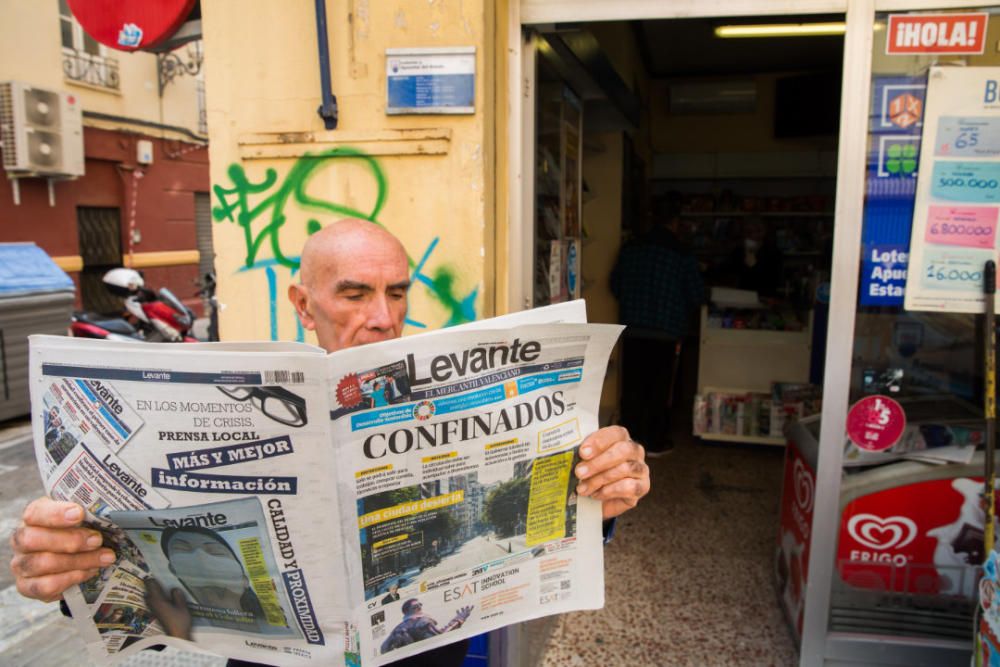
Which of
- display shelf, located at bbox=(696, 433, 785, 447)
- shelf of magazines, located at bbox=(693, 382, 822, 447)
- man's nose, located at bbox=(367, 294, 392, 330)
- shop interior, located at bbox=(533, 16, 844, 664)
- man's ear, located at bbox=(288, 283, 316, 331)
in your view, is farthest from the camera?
display shelf, located at bbox=(696, 433, 785, 447)

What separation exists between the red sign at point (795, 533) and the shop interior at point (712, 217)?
195 millimetres

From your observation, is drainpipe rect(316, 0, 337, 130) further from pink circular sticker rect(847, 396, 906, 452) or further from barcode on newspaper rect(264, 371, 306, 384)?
pink circular sticker rect(847, 396, 906, 452)

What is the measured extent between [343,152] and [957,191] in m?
2.04

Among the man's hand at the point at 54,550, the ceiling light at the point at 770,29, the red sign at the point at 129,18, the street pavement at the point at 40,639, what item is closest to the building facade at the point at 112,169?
the street pavement at the point at 40,639

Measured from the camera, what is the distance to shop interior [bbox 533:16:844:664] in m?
3.65

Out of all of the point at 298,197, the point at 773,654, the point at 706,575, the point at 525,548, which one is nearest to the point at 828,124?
the point at 706,575

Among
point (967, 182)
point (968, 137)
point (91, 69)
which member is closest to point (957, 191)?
point (967, 182)

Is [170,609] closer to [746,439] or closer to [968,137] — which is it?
[968,137]

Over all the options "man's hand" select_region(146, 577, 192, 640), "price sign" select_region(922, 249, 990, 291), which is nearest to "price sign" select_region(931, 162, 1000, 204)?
"price sign" select_region(922, 249, 990, 291)

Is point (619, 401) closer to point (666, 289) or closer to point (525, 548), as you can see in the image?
point (666, 289)

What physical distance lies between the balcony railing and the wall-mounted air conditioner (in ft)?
27.3

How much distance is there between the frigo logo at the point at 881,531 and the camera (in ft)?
8.83

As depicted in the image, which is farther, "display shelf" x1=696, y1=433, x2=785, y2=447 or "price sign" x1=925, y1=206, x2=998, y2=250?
"display shelf" x1=696, y1=433, x2=785, y2=447

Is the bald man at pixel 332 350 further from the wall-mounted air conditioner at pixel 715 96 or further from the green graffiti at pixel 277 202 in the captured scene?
the wall-mounted air conditioner at pixel 715 96
